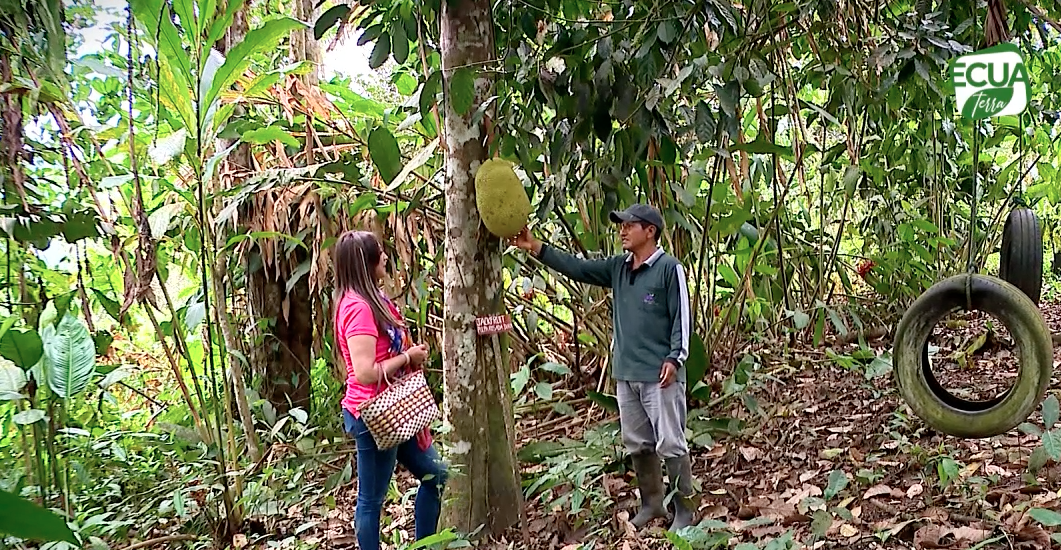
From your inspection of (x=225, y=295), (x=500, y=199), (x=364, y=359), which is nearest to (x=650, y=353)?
(x=500, y=199)

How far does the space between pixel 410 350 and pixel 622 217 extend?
0.76 meters

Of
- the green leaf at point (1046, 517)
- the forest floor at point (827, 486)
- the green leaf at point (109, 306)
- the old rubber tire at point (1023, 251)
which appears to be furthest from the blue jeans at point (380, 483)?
the old rubber tire at point (1023, 251)

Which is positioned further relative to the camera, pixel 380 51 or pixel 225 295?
pixel 225 295

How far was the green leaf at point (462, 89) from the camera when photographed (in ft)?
6.28

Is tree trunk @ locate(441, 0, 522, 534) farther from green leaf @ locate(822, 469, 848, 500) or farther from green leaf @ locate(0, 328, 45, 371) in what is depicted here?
green leaf @ locate(0, 328, 45, 371)

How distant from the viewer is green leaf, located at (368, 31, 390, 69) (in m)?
2.27

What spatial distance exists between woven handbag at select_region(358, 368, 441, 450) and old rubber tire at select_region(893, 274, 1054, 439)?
1.27 metres

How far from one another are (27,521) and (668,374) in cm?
193

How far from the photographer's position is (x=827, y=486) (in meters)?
2.34

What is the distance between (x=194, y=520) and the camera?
2660 mm

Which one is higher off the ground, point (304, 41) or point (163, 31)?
point (304, 41)

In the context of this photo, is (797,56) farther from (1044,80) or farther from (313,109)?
(313,109)

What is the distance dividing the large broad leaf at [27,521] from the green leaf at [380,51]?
1.94m

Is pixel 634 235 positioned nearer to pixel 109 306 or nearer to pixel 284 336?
pixel 109 306
